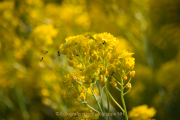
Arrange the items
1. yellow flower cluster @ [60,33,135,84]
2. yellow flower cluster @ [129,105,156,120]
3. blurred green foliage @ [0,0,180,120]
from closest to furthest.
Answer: yellow flower cluster @ [60,33,135,84]
yellow flower cluster @ [129,105,156,120]
blurred green foliage @ [0,0,180,120]

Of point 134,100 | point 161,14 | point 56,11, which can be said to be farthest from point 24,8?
point 161,14

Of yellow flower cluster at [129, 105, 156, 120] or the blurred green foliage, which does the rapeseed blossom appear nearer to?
yellow flower cluster at [129, 105, 156, 120]

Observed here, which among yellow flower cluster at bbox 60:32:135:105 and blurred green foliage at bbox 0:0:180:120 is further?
blurred green foliage at bbox 0:0:180:120

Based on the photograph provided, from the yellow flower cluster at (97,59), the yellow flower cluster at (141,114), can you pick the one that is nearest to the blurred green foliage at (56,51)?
the yellow flower cluster at (141,114)

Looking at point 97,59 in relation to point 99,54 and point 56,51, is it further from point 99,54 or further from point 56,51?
point 56,51

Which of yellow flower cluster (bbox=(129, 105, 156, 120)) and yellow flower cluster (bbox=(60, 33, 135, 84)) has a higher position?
yellow flower cluster (bbox=(60, 33, 135, 84))

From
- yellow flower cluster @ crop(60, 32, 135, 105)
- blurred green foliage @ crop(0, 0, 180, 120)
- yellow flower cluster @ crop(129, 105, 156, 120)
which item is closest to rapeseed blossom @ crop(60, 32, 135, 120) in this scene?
yellow flower cluster @ crop(60, 32, 135, 105)

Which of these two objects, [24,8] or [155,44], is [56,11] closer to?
[24,8]

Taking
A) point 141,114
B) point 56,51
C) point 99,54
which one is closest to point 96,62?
point 99,54

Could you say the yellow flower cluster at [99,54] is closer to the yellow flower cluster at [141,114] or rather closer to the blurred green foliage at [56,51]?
the yellow flower cluster at [141,114]
